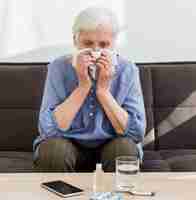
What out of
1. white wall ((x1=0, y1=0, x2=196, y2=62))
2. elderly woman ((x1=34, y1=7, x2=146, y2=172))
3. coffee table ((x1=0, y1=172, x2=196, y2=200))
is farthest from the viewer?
white wall ((x1=0, y1=0, x2=196, y2=62))

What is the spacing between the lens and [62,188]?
1697 mm

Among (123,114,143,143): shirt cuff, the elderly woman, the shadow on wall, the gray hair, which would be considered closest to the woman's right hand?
the elderly woman

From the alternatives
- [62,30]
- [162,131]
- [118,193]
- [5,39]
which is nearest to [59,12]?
[62,30]

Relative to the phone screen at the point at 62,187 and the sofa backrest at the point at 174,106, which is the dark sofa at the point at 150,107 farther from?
the phone screen at the point at 62,187

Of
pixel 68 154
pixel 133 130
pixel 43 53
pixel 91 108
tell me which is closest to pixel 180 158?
pixel 133 130

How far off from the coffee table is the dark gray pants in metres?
0.16

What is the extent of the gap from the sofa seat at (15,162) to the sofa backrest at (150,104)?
136 millimetres

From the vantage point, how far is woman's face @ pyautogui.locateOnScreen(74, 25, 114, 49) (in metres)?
2.22

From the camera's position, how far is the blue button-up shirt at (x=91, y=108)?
87.4 inches

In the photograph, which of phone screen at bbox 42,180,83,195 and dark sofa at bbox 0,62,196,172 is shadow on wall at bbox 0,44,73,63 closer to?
dark sofa at bbox 0,62,196,172

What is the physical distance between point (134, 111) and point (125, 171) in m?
0.57

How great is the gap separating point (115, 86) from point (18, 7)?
1011mm

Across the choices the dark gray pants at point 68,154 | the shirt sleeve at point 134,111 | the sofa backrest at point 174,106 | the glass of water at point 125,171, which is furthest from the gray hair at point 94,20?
the glass of water at point 125,171

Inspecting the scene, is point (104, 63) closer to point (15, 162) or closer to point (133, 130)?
point (133, 130)
